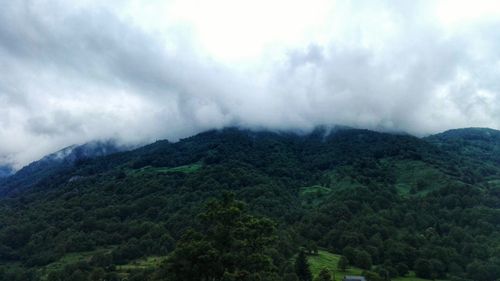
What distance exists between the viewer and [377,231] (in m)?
168

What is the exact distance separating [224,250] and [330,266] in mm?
80808

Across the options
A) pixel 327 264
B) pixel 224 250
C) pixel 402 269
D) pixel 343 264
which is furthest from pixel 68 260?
pixel 224 250

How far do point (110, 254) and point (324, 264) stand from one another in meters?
79.6

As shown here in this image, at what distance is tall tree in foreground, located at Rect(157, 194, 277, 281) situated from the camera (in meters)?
53.5

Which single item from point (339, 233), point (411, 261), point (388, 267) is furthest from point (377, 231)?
point (388, 267)

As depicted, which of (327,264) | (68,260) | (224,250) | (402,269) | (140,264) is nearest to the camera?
(224,250)

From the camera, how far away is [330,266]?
128125mm

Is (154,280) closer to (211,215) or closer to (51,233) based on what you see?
(211,215)

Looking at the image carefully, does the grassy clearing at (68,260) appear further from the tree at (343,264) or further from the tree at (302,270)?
the tree at (343,264)

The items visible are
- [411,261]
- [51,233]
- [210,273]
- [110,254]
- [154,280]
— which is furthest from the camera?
[51,233]

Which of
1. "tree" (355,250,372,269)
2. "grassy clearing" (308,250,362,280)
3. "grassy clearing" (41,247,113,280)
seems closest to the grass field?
"grassy clearing" (308,250,362,280)

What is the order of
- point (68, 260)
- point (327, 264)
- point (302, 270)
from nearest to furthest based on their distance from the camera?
point (302, 270), point (327, 264), point (68, 260)

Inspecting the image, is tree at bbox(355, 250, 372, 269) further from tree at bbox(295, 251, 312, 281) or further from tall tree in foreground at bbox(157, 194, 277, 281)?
A: tall tree in foreground at bbox(157, 194, 277, 281)

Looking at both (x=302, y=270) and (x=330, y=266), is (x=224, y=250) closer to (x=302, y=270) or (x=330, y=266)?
(x=302, y=270)
